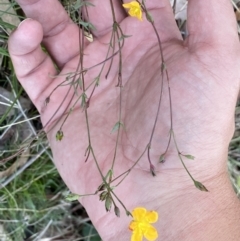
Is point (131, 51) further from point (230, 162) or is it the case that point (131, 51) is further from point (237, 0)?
point (230, 162)

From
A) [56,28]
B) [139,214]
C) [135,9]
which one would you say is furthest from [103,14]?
[139,214]

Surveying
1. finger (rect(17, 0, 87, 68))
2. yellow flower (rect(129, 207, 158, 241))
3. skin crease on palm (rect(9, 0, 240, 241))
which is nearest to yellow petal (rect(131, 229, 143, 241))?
yellow flower (rect(129, 207, 158, 241))

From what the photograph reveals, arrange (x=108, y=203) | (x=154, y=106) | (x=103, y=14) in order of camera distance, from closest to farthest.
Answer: (x=108, y=203) < (x=154, y=106) < (x=103, y=14)

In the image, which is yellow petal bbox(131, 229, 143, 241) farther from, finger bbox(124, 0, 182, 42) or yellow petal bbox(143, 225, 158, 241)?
finger bbox(124, 0, 182, 42)

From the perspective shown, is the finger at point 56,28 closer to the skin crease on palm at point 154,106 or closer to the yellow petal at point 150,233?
the skin crease on palm at point 154,106

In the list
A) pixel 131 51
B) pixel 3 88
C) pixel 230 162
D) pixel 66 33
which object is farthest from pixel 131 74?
pixel 230 162

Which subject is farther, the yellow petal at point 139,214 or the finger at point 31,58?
the finger at point 31,58

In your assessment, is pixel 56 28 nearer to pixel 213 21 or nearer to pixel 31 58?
pixel 31 58

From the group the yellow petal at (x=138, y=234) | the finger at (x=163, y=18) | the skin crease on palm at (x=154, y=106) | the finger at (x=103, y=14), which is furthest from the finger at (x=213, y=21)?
the yellow petal at (x=138, y=234)
